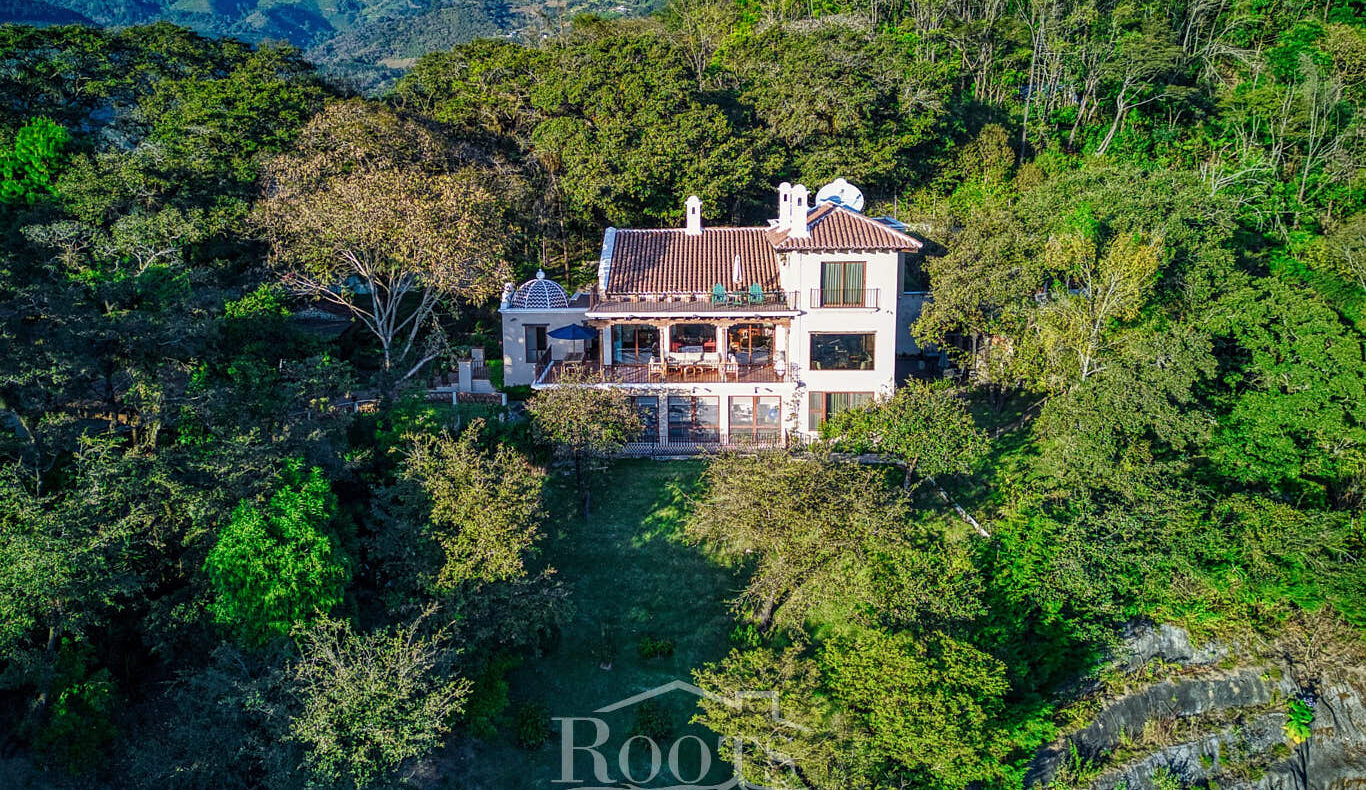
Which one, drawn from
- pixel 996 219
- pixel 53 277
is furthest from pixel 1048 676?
pixel 53 277

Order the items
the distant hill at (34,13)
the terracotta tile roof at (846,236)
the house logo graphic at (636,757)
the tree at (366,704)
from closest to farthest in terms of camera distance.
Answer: the tree at (366,704), the house logo graphic at (636,757), the terracotta tile roof at (846,236), the distant hill at (34,13)

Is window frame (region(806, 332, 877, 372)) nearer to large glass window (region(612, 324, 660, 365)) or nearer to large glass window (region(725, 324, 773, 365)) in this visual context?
large glass window (region(725, 324, 773, 365))

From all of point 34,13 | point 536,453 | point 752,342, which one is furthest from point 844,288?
point 34,13

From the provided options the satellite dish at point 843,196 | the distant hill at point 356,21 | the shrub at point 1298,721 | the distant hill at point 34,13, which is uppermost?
the distant hill at point 356,21

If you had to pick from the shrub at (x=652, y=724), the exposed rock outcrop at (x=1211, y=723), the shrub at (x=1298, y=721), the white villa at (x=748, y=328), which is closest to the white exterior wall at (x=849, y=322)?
the white villa at (x=748, y=328)

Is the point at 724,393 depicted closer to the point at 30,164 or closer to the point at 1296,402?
the point at 1296,402

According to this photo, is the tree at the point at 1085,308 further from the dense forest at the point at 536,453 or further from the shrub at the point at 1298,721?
the shrub at the point at 1298,721

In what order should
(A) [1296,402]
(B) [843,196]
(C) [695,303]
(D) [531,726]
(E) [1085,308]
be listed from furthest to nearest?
(B) [843,196], (C) [695,303], (E) [1085,308], (A) [1296,402], (D) [531,726]

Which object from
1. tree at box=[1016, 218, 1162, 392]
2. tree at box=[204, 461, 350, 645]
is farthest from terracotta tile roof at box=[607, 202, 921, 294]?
tree at box=[204, 461, 350, 645]
